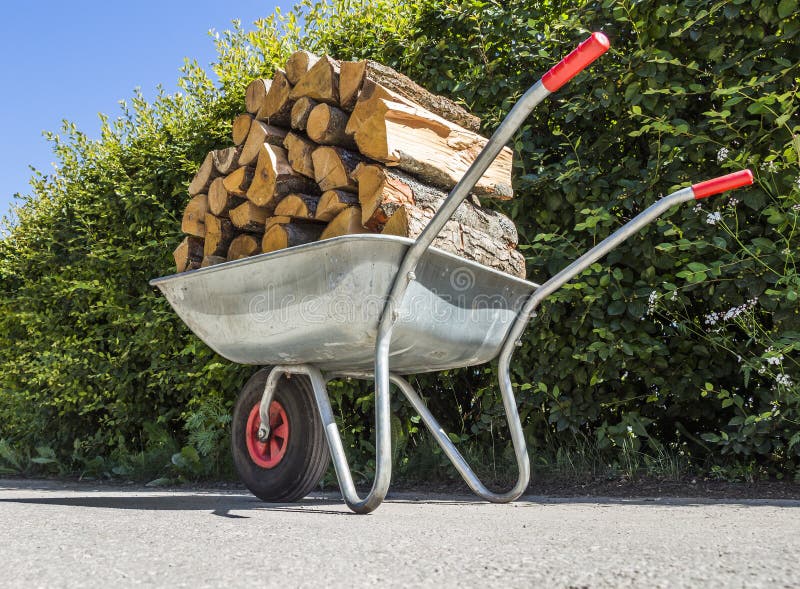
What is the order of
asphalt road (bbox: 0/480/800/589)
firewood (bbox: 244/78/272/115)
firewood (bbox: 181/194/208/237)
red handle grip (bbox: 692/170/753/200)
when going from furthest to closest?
firewood (bbox: 181/194/208/237) < firewood (bbox: 244/78/272/115) < red handle grip (bbox: 692/170/753/200) < asphalt road (bbox: 0/480/800/589)

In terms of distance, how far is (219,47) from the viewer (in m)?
4.58

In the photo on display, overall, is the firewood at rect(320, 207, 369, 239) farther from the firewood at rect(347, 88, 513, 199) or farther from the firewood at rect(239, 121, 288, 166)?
the firewood at rect(239, 121, 288, 166)

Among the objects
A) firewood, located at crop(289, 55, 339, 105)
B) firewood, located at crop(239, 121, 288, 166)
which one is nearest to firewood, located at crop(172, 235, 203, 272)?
firewood, located at crop(239, 121, 288, 166)

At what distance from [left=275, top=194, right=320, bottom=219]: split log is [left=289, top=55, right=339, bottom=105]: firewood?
0.36m

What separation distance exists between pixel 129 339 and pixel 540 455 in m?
2.88

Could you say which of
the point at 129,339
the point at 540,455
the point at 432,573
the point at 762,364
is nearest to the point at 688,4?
the point at 762,364

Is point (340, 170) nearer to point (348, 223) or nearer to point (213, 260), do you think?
point (348, 223)

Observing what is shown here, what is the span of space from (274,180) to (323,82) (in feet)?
1.28

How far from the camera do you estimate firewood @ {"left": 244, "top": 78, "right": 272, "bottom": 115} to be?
9.04 ft

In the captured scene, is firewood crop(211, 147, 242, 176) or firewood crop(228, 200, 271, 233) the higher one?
firewood crop(211, 147, 242, 176)

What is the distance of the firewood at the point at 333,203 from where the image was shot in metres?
2.40

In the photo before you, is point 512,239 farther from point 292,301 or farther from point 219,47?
point 219,47

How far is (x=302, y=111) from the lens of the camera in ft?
8.45

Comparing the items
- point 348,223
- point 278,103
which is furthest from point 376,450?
point 278,103
